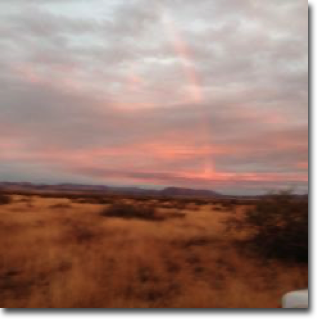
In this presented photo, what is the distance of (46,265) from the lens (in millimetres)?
9766

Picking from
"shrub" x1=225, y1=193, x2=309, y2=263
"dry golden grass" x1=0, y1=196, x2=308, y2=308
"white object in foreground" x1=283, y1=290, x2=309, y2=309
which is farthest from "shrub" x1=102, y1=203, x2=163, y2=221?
"white object in foreground" x1=283, y1=290, x2=309, y2=309

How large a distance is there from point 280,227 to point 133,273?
5.20 meters

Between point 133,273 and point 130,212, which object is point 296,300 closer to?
point 133,273

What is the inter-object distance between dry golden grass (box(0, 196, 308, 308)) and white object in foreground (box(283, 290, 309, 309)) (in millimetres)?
2585

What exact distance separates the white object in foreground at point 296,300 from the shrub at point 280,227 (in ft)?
21.5

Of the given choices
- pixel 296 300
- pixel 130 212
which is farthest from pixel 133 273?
pixel 130 212

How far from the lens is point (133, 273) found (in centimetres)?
937

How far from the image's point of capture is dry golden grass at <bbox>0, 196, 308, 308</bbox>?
762cm

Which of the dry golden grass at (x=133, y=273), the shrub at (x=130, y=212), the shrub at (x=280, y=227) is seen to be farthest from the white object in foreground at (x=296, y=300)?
the shrub at (x=130, y=212)

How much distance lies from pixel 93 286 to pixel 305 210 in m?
7.03

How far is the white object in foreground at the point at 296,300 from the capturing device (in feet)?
15.8

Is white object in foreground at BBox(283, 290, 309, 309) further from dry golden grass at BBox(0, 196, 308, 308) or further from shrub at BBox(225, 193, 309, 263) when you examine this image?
shrub at BBox(225, 193, 309, 263)

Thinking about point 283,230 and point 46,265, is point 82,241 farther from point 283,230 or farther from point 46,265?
point 283,230
